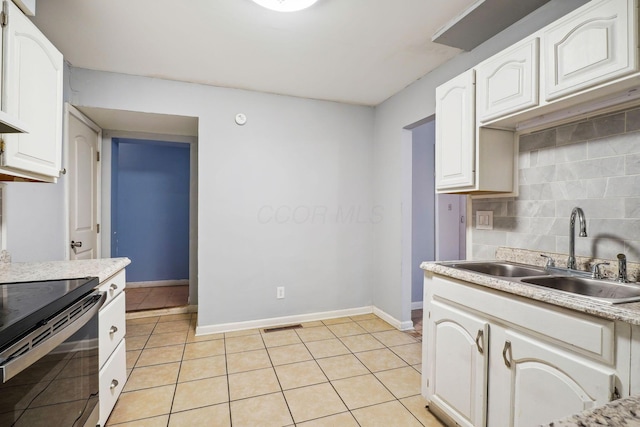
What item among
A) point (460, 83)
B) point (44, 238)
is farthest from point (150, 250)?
point (460, 83)

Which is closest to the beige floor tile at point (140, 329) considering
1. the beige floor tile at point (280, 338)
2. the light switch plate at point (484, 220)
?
the beige floor tile at point (280, 338)

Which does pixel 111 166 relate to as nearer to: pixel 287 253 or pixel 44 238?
pixel 44 238

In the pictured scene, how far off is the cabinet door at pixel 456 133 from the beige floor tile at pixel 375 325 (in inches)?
64.6

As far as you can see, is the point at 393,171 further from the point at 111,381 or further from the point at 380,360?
the point at 111,381

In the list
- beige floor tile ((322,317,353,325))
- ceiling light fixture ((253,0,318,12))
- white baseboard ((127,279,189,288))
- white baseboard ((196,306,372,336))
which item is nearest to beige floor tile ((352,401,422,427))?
beige floor tile ((322,317,353,325))

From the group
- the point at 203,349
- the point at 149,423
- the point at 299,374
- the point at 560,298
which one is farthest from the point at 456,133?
Result: the point at 203,349

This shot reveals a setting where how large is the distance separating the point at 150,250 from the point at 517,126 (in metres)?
4.87

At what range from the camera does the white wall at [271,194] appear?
2.87 metres

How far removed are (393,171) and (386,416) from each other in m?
2.16

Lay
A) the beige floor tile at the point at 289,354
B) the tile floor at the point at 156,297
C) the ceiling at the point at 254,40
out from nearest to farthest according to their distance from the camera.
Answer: the ceiling at the point at 254,40 < the beige floor tile at the point at 289,354 < the tile floor at the point at 156,297

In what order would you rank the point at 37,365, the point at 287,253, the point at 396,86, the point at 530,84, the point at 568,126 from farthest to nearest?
1. the point at 287,253
2. the point at 396,86
3. the point at 568,126
4. the point at 530,84
5. the point at 37,365

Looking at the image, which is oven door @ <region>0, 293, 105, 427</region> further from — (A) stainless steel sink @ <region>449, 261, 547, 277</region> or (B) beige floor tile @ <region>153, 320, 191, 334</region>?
(A) stainless steel sink @ <region>449, 261, 547, 277</region>

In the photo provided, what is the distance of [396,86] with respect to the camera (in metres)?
2.96

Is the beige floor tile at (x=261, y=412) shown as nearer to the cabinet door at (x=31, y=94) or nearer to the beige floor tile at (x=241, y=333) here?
the beige floor tile at (x=241, y=333)
